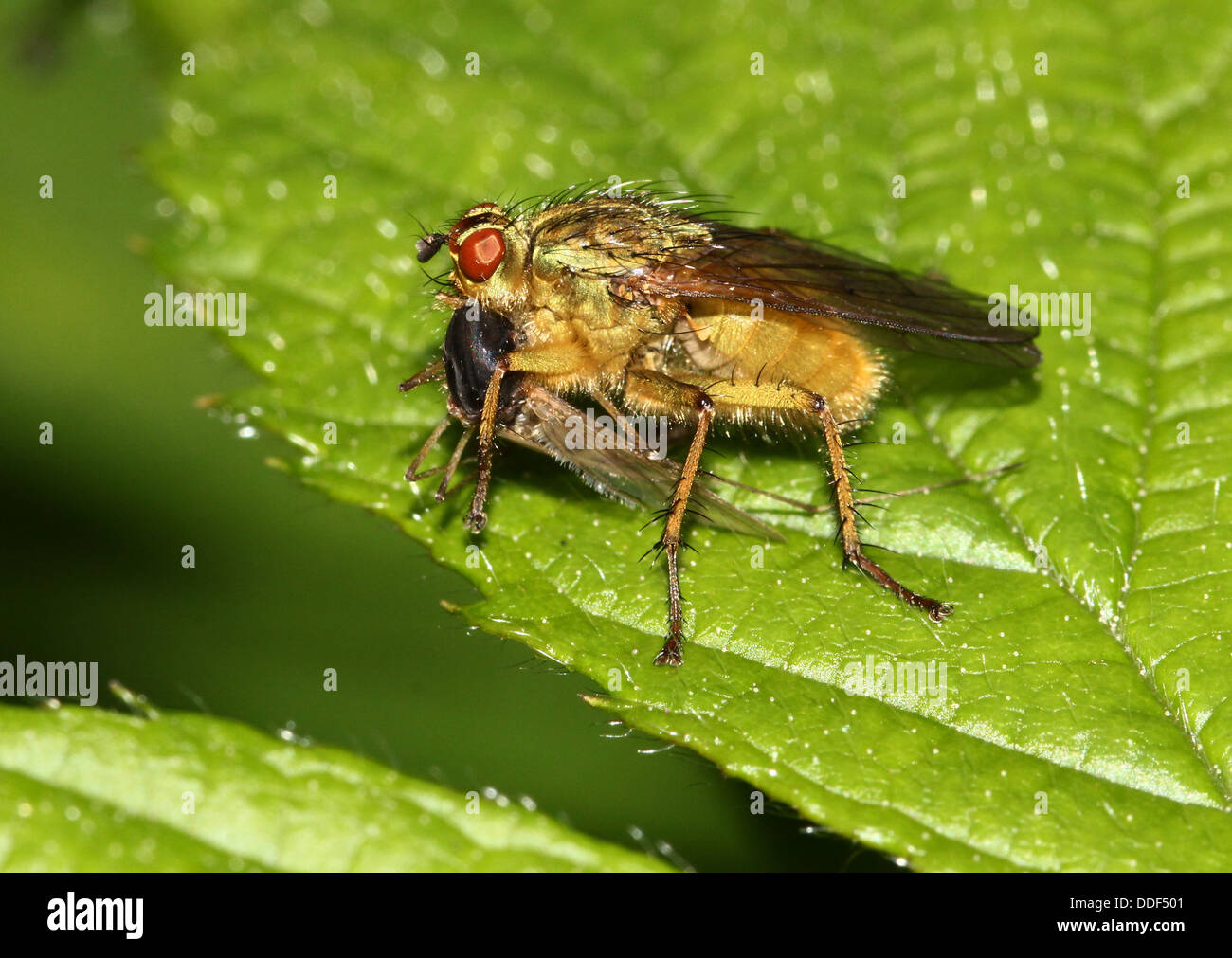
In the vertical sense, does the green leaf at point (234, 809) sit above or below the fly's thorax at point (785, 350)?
below

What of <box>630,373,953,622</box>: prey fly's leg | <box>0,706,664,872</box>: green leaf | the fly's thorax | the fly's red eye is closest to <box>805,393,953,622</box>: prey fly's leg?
<box>630,373,953,622</box>: prey fly's leg

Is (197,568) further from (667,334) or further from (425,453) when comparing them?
(667,334)

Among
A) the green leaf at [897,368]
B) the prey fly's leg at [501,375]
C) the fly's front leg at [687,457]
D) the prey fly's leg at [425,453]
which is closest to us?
the green leaf at [897,368]

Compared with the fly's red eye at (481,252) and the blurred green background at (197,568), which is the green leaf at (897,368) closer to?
the blurred green background at (197,568)

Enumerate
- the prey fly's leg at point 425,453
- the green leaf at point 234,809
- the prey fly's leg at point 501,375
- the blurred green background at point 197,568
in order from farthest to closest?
the blurred green background at point 197,568
the prey fly's leg at point 425,453
the prey fly's leg at point 501,375
the green leaf at point 234,809

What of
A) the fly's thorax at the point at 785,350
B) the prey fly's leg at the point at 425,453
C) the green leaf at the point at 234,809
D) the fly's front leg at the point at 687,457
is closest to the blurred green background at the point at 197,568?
the prey fly's leg at the point at 425,453
